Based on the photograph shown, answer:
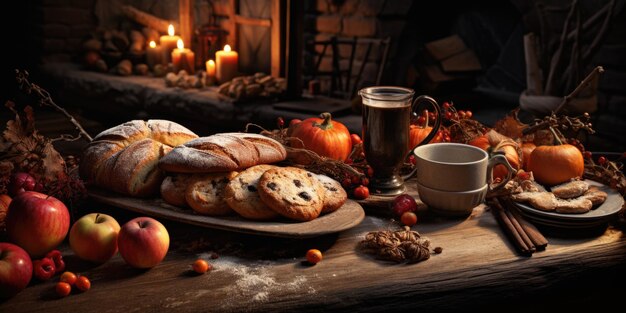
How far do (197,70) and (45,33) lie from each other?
1.53 meters

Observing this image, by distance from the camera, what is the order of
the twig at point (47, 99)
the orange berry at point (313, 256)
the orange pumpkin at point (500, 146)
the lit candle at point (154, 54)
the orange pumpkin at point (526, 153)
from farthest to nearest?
the lit candle at point (154, 54)
the orange pumpkin at point (526, 153)
the orange pumpkin at point (500, 146)
the twig at point (47, 99)
the orange berry at point (313, 256)

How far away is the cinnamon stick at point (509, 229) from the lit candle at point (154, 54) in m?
4.14

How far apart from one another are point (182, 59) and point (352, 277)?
13.0 feet

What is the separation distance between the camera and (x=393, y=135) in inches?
77.0

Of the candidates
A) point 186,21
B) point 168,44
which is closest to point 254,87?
point 186,21

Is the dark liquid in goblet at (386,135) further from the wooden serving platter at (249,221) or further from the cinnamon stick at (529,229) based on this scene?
the cinnamon stick at (529,229)

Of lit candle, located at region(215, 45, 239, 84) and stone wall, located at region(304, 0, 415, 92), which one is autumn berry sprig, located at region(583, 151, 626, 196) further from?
lit candle, located at region(215, 45, 239, 84)

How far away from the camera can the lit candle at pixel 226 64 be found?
4845 mm

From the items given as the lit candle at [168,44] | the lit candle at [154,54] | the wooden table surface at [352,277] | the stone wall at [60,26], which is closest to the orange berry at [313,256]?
the wooden table surface at [352,277]

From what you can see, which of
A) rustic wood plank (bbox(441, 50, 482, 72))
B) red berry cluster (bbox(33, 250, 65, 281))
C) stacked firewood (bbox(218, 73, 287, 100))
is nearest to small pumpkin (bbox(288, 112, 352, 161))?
red berry cluster (bbox(33, 250, 65, 281))

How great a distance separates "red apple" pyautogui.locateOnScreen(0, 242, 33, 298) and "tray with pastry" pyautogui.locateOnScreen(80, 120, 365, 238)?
0.37 metres

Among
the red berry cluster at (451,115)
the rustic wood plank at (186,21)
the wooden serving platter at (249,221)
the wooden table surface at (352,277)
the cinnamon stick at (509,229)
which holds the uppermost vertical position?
the rustic wood plank at (186,21)

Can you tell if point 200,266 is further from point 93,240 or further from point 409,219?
point 409,219

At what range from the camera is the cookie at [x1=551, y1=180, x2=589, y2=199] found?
1.86m
